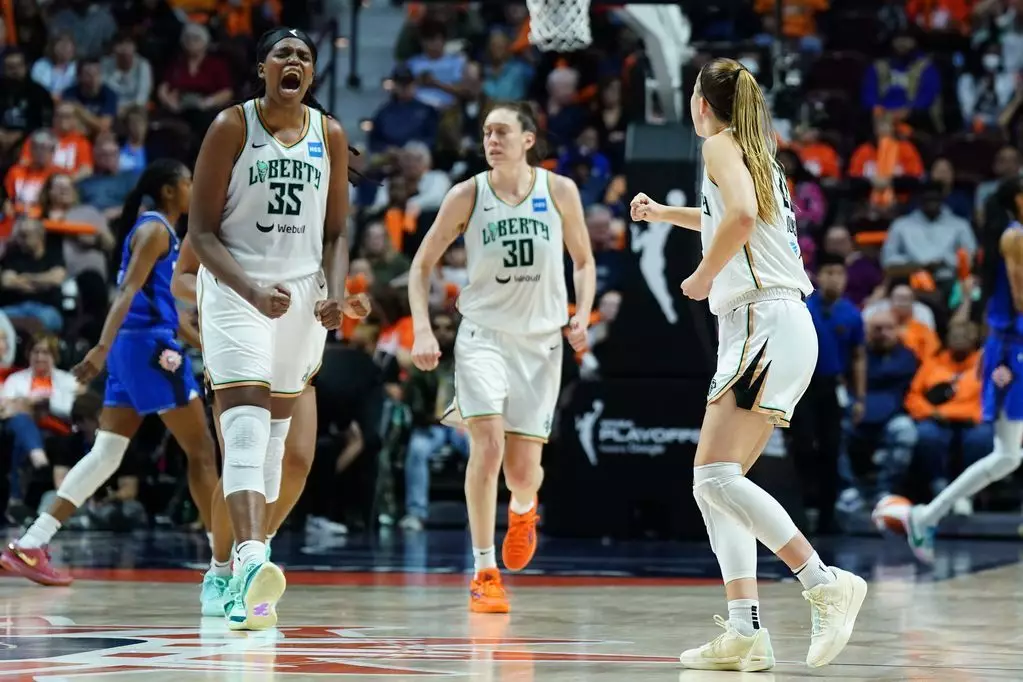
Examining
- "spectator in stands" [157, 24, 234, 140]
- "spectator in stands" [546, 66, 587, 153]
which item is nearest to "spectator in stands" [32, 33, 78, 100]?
"spectator in stands" [157, 24, 234, 140]

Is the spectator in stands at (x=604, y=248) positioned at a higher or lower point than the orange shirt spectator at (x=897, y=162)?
lower

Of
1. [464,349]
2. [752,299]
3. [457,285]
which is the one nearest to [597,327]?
[457,285]

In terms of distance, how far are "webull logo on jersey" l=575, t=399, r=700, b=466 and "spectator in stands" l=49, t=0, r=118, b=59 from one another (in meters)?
8.95

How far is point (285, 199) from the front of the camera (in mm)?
6191

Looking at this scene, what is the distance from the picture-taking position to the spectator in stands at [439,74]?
52.7 ft

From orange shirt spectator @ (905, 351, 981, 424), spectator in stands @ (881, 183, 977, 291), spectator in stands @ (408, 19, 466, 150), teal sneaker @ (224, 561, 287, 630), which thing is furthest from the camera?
spectator in stands @ (408, 19, 466, 150)

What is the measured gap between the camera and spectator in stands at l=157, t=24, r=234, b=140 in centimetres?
1672

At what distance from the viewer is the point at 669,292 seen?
10875 mm

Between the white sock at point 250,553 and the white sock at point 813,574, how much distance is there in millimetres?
1837

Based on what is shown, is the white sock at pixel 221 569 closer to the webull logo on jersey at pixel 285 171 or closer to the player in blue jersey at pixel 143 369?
the player in blue jersey at pixel 143 369

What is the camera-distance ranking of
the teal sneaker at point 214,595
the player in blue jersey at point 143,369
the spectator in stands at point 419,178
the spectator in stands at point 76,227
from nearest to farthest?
the teal sneaker at point 214,595
the player in blue jersey at point 143,369
the spectator in stands at point 76,227
the spectator in stands at point 419,178

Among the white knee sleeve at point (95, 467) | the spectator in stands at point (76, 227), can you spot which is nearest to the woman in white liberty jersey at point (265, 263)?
the white knee sleeve at point (95, 467)

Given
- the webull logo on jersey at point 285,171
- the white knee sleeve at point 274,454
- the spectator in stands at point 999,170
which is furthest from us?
the spectator in stands at point 999,170

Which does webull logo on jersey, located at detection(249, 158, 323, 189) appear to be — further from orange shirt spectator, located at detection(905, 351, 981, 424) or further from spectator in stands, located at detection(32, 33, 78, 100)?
spectator in stands, located at detection(32, 33, 78, 100)
